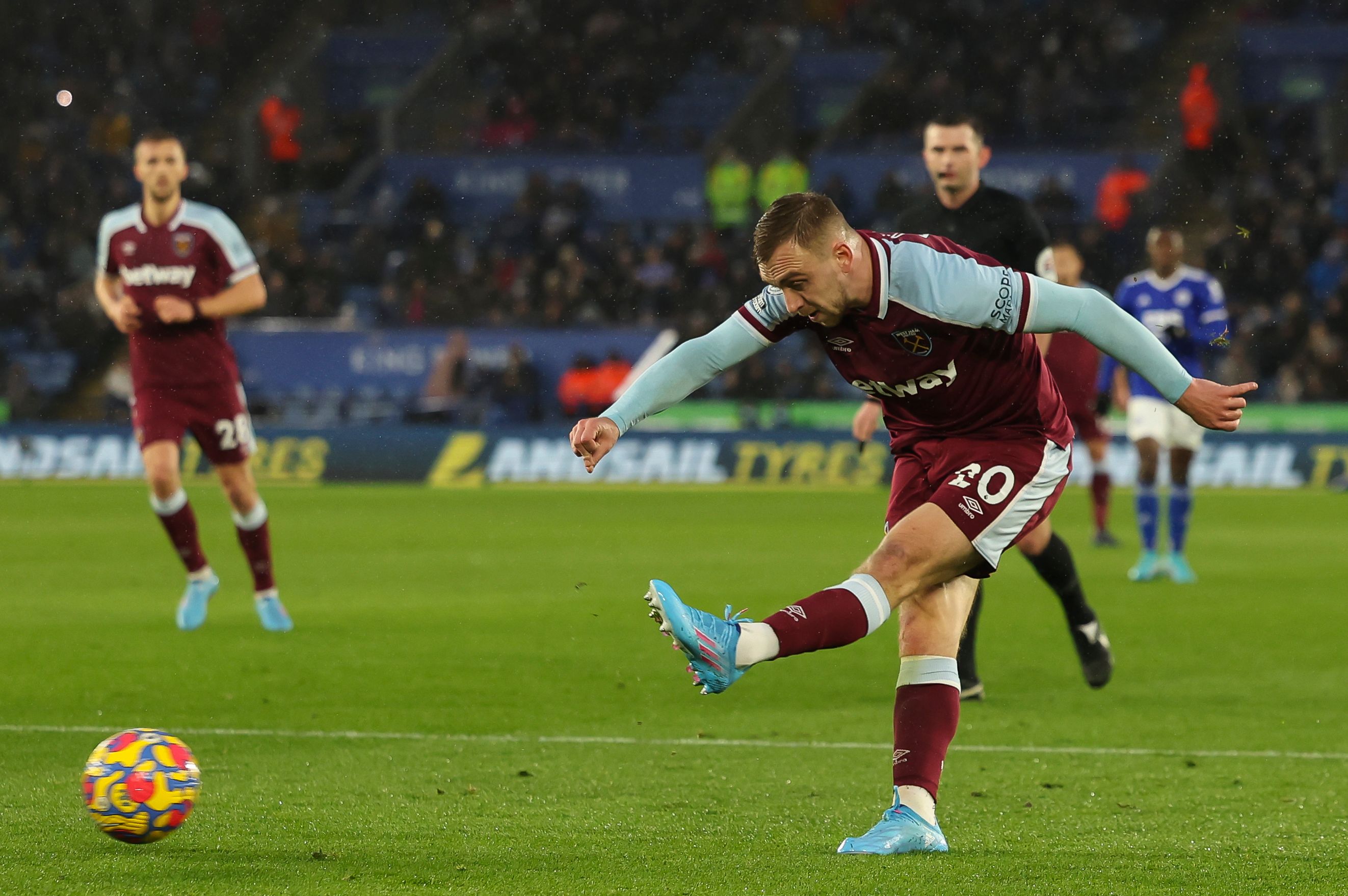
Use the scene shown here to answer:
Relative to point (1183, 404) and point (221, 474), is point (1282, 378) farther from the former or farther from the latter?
point (1183, 404)

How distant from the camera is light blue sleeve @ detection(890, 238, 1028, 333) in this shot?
4637 mm

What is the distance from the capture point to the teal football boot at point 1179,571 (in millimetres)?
12812

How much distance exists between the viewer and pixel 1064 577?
24.5 ft

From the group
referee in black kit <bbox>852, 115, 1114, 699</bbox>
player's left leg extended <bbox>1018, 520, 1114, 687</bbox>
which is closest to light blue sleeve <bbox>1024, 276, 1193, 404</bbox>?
referee in black kit <bbox>852, 115, 1114, 699</bbox>

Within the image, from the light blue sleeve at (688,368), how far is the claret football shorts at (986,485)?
1.85 ft

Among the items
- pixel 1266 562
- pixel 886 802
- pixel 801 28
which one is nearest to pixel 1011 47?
pixel 801 28

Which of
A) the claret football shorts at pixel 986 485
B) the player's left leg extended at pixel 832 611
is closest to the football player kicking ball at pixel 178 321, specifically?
the claret football shorts at pixel 986 485

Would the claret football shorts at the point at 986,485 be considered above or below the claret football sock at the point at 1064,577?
above

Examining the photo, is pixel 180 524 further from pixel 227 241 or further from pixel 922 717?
pixel 922 717

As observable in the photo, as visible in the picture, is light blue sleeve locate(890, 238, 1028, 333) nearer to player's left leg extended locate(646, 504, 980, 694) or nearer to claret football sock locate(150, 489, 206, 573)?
player's left leg extended locate(646, 504, 980, 694)

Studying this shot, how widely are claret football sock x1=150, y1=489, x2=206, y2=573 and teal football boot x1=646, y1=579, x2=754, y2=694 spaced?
608 centimetres

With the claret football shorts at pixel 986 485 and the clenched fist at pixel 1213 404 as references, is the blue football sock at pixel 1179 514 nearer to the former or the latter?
the claret football shorts at pixel 986 485

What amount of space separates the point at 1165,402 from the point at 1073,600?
5.93m

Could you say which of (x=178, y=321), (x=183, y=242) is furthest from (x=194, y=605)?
(x=183, y=242)
